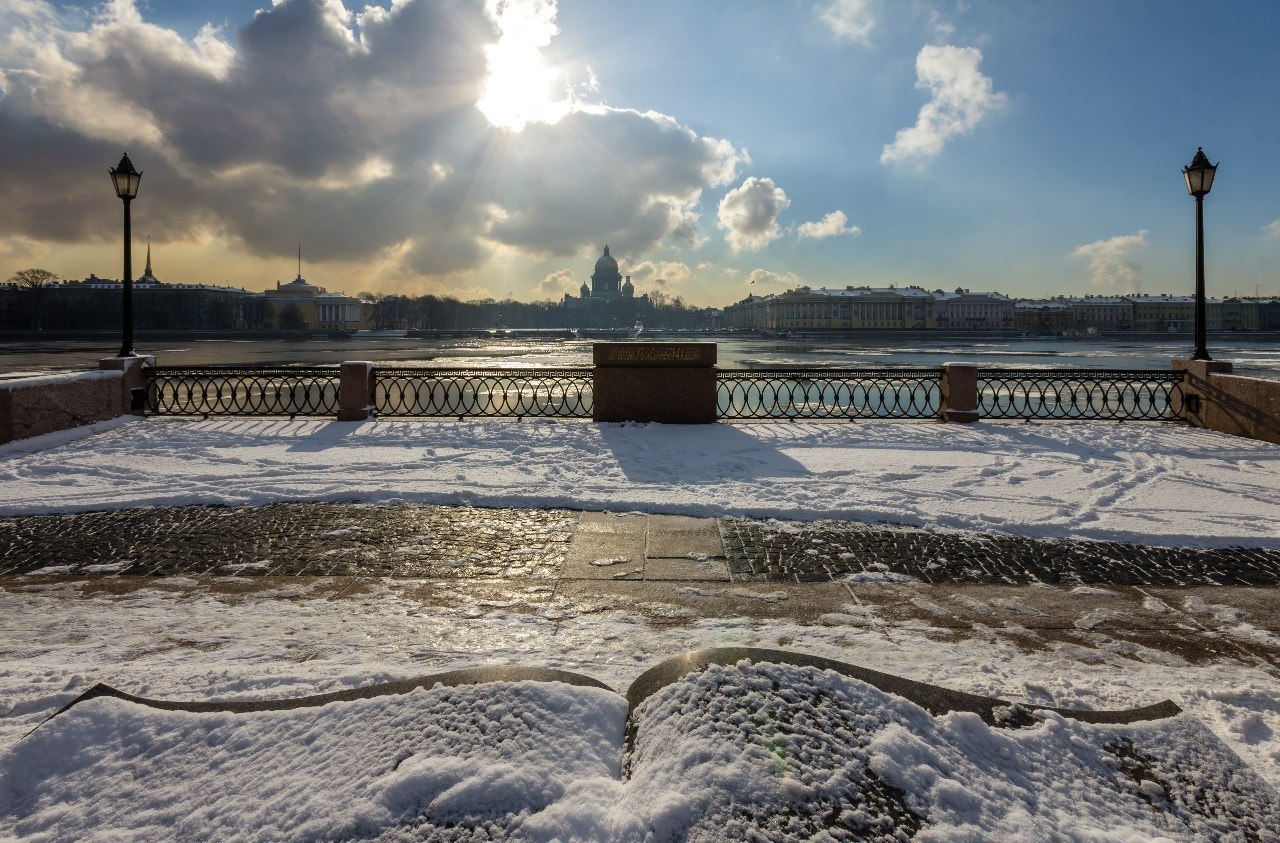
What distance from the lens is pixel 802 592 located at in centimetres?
466

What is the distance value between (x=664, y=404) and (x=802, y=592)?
297 inches

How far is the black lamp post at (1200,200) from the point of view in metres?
12.4

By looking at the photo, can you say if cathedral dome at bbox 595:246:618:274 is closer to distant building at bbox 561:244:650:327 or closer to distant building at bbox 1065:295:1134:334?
distant building at bbox 561:244:650:327

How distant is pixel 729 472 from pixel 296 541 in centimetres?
447

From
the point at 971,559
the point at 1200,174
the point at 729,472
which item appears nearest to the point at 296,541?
the point at 729,472

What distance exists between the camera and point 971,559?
17.6ft

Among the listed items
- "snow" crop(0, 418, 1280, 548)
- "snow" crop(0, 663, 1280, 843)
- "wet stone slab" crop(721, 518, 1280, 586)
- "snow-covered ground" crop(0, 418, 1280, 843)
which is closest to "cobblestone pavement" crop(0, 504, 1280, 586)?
"wet stone slab" crop(721, 518, 1280, 586)

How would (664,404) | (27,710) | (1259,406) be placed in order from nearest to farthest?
(27,710), (1259,406), (664,404)

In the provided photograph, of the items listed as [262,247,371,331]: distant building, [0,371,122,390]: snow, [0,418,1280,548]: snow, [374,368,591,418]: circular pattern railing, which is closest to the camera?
[0,418,1280,548]: snow

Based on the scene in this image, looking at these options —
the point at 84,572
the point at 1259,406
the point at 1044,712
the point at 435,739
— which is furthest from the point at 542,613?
the point at 1259,406

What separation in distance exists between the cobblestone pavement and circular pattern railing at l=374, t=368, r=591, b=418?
2.51 meters

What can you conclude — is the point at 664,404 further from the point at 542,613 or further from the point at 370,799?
the point at 370,799

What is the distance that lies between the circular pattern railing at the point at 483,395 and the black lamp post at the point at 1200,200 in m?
10.3

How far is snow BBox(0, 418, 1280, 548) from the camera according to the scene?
673 centimetres
